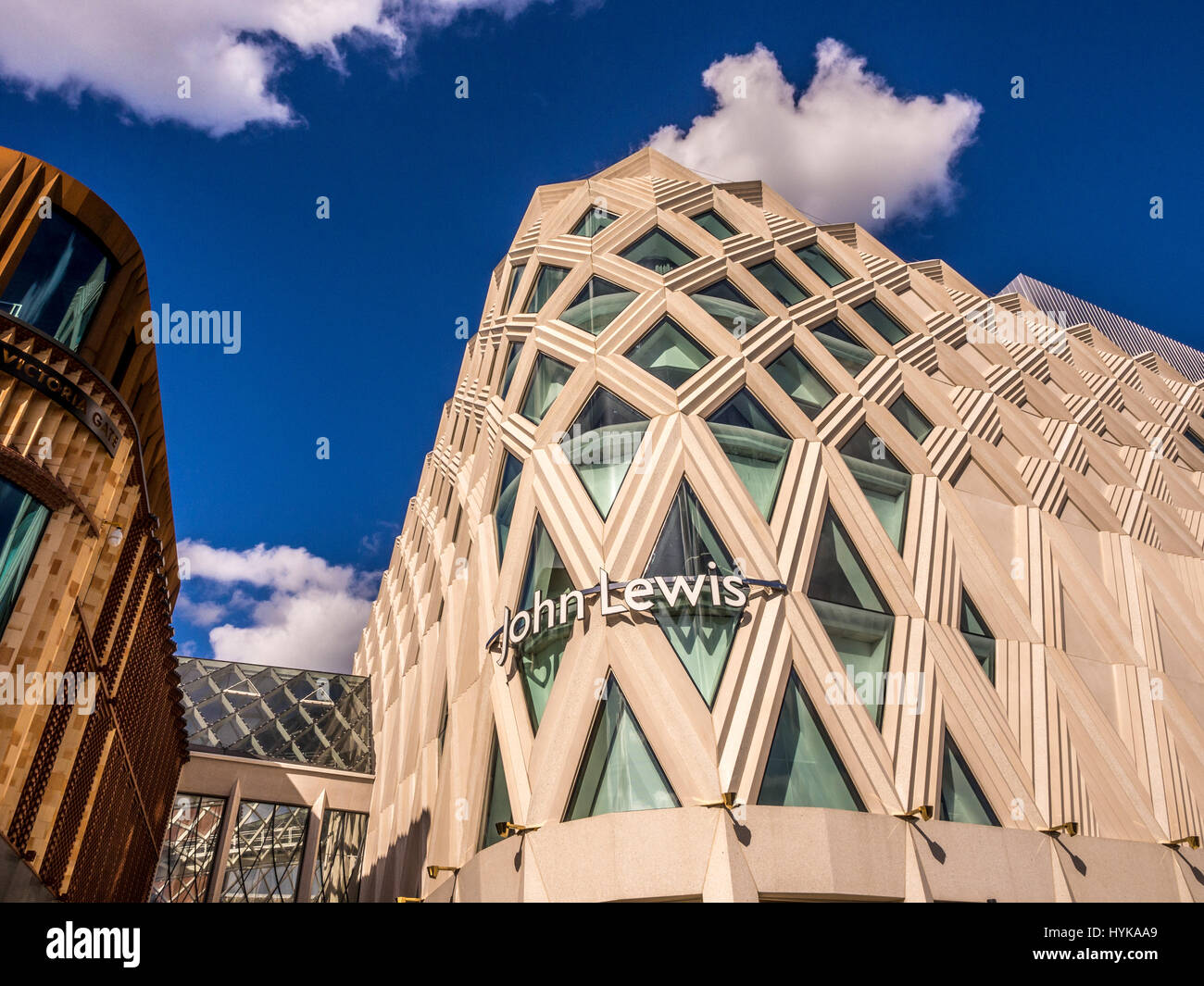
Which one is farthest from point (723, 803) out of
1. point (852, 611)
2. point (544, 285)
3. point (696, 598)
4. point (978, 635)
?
point (544, 285)

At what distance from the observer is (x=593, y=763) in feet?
62.7

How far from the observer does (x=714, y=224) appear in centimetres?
3103

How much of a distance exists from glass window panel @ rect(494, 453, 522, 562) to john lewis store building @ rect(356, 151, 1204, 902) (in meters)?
0.14

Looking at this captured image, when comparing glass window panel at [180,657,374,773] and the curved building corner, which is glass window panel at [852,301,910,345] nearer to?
the curved building corner

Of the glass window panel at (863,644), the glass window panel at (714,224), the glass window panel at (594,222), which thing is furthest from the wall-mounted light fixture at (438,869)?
the glass window panel at (714,224)

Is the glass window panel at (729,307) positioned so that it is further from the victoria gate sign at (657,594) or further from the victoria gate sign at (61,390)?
the victoria gate sign at (61,390)

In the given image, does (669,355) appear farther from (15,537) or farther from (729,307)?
(15,537)

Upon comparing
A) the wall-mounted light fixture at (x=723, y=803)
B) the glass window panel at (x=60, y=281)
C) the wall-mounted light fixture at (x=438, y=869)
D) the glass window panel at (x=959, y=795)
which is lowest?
the wall-mounted light fixture at (x=438, y=869)

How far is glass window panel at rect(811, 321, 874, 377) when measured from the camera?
28.6 meters

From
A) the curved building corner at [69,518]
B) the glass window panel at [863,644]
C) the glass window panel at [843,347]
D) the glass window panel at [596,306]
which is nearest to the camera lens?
the curved building corner at [69,518]

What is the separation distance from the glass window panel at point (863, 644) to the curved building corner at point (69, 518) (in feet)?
49.5

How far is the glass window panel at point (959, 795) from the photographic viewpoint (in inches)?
794

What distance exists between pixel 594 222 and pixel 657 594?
49.5 ft

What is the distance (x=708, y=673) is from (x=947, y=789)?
614 cm
